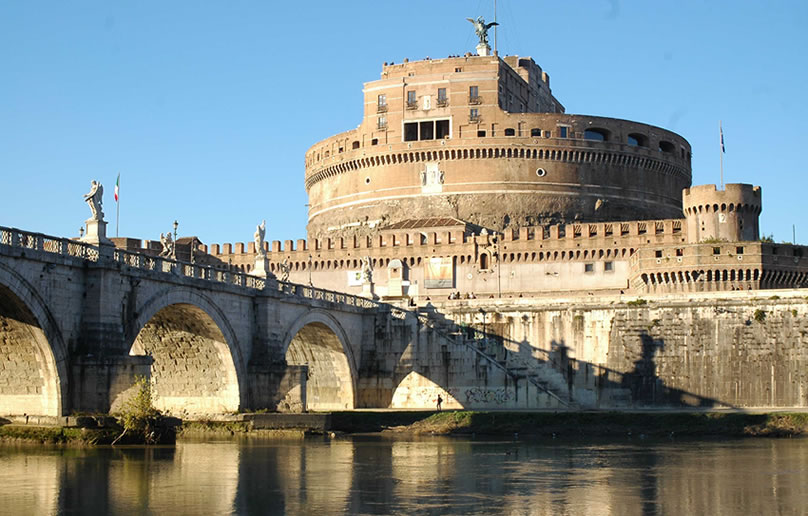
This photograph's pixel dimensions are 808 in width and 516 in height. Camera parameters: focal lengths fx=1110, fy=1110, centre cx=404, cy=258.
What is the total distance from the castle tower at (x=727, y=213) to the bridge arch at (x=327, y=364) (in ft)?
67.0

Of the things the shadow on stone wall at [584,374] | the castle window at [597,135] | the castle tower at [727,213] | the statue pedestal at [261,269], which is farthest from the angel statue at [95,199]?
the castle window at [597,135]

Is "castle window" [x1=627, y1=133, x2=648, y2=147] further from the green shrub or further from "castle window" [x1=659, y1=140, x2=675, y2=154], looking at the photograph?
the green shrub

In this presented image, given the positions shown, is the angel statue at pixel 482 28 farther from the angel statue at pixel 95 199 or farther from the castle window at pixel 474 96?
the angel statue at pixel 95 199

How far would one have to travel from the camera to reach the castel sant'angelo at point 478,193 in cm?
6594

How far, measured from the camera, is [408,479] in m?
25.9

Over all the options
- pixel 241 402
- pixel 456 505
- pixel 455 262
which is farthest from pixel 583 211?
pixel 456 505

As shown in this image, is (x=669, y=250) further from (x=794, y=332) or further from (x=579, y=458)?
(x=579, y=458)

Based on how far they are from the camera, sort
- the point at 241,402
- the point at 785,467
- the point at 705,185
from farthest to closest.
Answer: the point at 705,185, the point at 241,402, the point at 785,467

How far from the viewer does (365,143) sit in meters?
80.4

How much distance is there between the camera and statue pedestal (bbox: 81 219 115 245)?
34.0 metres

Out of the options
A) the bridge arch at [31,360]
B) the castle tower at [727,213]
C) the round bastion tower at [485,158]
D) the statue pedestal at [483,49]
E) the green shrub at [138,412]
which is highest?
the statue pedestal at [483,49]

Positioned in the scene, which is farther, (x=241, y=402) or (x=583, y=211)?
(x=583, y=211)

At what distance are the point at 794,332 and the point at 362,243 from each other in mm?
30397

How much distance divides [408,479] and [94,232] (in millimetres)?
14030
